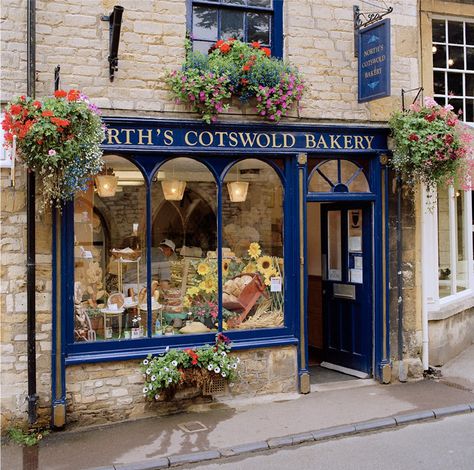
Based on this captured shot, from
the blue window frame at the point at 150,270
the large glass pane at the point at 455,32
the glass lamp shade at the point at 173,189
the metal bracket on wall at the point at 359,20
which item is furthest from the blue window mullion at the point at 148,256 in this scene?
the large glass pane at the point at 455,32

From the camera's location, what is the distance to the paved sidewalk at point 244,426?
19.8 feet

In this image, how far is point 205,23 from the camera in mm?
7914

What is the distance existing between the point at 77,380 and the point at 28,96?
3.29 meters

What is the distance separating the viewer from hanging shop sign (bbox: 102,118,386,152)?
725cm

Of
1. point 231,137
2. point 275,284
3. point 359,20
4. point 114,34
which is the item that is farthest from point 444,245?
point 114,34

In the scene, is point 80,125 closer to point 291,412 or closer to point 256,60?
point 256,60

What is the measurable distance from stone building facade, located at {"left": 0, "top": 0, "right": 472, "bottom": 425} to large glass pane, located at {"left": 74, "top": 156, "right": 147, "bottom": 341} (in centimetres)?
42

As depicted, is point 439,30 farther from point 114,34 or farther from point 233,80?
point 114,34

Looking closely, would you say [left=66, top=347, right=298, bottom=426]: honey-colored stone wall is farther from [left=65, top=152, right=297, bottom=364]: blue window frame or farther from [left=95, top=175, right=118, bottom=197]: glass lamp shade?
[left=95, top=175, right=118, bottom=197]: glass lamp shade

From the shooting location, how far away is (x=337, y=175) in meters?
8.43

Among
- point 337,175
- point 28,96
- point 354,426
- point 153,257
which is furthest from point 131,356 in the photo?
point 337,175

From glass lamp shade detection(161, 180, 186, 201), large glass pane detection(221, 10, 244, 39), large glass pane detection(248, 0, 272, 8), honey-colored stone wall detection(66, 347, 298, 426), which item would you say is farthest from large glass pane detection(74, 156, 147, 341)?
large glass pane detection(248, 0, 272, 8)

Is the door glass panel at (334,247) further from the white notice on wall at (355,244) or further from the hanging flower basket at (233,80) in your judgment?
the hanging flower basket at (233,80)

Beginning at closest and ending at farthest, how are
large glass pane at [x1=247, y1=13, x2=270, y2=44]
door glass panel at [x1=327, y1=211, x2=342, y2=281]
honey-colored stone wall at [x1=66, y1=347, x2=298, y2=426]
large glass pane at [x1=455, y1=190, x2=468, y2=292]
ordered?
honey-colored stone wall at [x1=66, y1=347, x2=298, y2=426] < large glass pane at [x1=247, y1=13, x2=270, y2=44] < door glass panel at [x1=327, y1=211, x2=342, y2=281] < large glass pane at [x1=455, y1=190, x2=468, y2=292]
